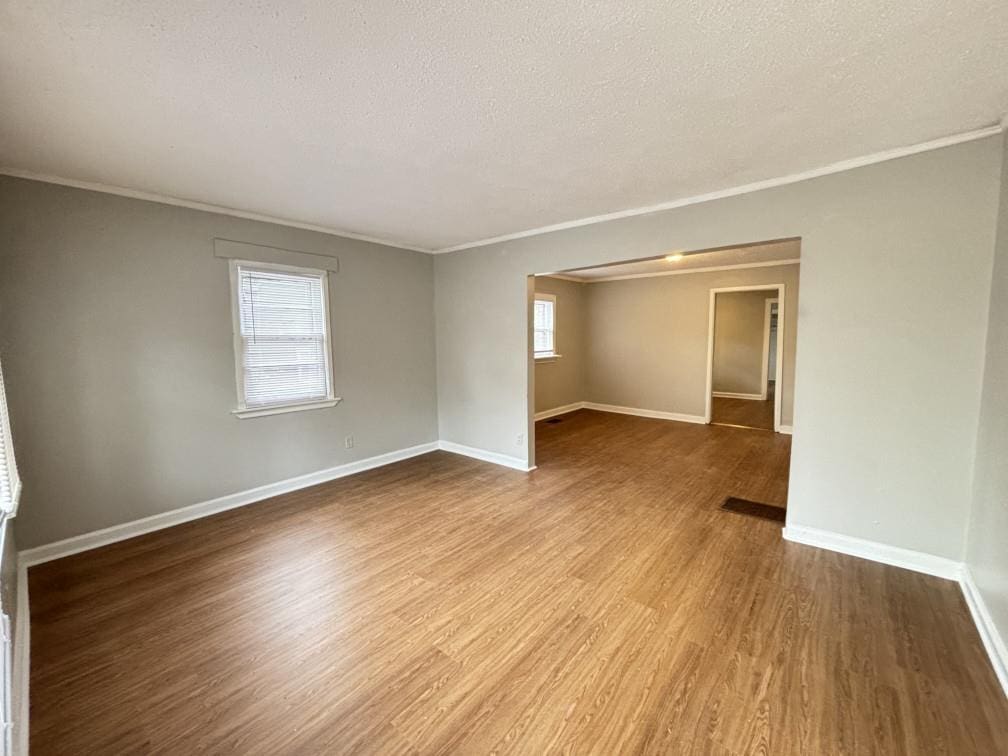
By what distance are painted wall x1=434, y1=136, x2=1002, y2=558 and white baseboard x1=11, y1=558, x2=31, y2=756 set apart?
409 centimetres

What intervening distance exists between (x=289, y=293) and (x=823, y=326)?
434cm

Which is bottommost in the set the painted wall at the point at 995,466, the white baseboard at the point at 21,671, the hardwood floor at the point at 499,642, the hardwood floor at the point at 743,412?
the hardwood floor at the point at 499,642

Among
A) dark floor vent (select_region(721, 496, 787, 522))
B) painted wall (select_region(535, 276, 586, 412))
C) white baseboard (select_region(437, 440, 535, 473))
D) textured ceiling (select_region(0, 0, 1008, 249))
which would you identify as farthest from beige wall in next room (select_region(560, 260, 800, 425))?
textured ceiling (select_region(0, 0, 1008, 249))

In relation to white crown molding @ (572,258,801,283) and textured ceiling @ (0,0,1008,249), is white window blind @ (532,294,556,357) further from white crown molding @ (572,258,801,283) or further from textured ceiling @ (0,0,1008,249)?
textured ceiling @ (0,0,1008,249)

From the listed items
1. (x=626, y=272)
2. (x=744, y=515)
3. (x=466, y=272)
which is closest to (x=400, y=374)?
(x=466, y=272)

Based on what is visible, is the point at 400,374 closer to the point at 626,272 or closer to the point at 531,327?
the point at 531,327

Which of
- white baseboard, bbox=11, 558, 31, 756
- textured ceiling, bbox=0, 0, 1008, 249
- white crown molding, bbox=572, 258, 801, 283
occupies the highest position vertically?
white crown molding, bbox=572, 258, 801, 283

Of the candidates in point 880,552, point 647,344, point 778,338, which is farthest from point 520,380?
point 778,338

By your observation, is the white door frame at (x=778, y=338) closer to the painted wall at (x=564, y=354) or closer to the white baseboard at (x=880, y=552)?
the painted wall at (x=564, y=354)

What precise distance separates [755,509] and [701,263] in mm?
4105

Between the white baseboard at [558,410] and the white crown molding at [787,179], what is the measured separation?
3530 mm

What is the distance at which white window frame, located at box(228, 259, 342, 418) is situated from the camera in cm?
348

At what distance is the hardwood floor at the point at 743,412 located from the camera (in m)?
6.64

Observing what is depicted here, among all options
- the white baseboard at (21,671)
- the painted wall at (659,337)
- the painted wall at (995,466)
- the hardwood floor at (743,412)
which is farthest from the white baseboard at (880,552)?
the white baseboard at (21,671)
